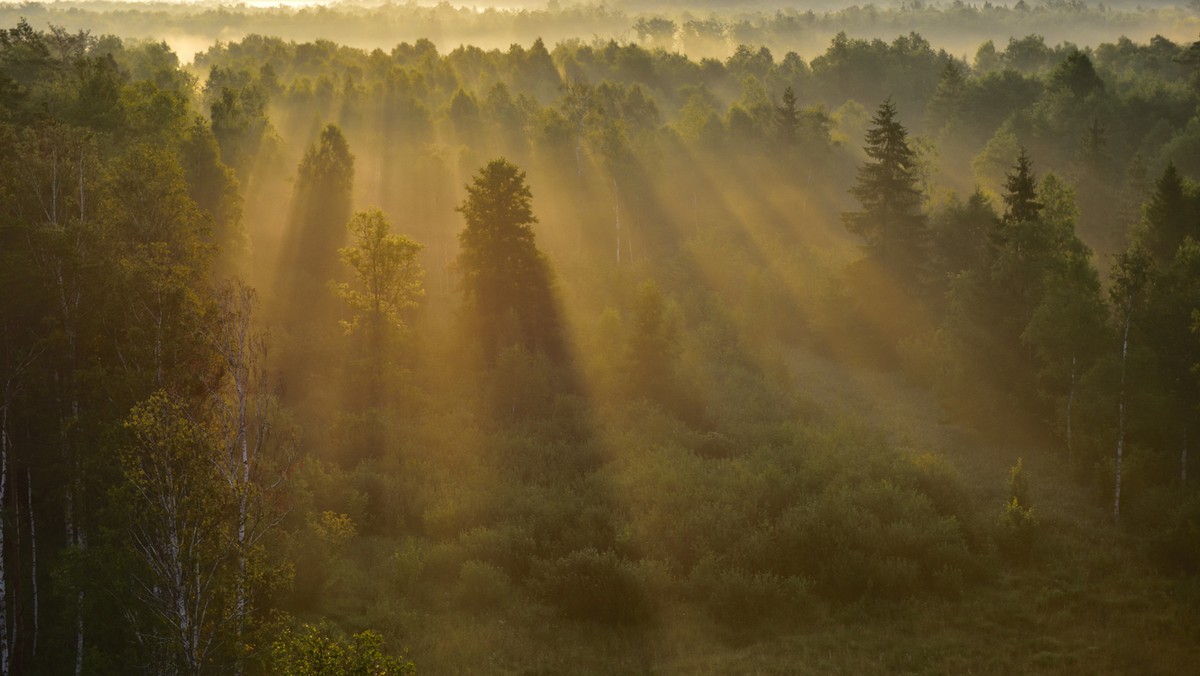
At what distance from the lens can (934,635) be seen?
94.9ft

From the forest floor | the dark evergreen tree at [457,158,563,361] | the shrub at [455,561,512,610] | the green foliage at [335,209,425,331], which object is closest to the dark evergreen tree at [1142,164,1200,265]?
the forest floor

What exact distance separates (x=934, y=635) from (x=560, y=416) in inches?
1003

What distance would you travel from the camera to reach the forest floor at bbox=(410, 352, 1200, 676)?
27.0m

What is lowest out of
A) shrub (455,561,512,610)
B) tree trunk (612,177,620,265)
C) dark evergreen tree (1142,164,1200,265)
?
shrub (455,561,512,610)

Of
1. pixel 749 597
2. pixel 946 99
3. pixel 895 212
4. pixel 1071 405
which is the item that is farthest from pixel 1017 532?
pixel 946 99

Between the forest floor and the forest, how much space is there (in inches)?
6.2

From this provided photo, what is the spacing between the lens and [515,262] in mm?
53906

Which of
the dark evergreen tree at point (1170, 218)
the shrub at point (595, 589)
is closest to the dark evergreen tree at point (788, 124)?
the dark evergreen tree at point (1170, 218)

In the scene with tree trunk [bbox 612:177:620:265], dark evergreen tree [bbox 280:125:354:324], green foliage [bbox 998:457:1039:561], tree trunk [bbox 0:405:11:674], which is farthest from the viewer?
tree trunk [bbox 612:177:620:265]

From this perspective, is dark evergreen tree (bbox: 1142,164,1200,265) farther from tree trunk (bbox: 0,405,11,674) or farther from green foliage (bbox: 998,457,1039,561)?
tree trunk (bbox: 0,405,11,674)

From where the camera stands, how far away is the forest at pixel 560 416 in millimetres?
25781

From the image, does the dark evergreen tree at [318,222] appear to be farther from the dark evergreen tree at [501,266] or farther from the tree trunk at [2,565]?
the tree trunk at [2,565]

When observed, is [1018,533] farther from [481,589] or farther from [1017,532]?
[481,589]

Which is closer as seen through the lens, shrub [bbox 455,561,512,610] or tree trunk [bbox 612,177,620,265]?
shrub [bbox 455,561,512,610]
